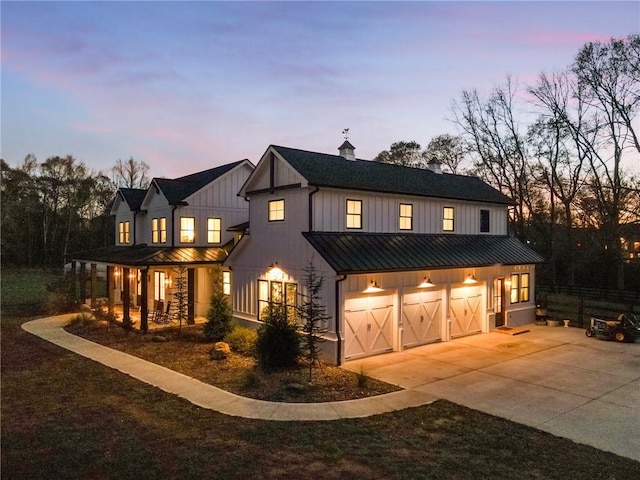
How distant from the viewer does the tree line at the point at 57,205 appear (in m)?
47.2

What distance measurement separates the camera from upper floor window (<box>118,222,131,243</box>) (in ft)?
84.4

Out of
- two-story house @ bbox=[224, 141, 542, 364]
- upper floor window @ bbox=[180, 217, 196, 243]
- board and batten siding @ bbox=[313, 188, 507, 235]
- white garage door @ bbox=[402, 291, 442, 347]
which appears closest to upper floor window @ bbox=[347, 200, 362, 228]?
two-story house @ bbox=[224, 141, 542, 364]

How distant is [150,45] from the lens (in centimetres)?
1438

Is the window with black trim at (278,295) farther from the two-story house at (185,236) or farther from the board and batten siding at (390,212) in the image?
the two-story house at (185,236)

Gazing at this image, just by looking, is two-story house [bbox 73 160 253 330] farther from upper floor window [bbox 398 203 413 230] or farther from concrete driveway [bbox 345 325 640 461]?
concrete driveway [bbox 345 325 640 461]

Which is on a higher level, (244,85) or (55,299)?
(244,85)

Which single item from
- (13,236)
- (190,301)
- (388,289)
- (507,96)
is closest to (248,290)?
(190,301)

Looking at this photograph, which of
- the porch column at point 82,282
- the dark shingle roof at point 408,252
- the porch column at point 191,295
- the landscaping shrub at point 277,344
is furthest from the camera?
the porch column at point 82,282

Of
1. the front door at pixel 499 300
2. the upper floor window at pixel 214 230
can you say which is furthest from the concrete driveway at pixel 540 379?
the upper floor window at pixel 214 230

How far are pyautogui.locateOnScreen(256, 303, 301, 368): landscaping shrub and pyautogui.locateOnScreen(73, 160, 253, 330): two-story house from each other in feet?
25.8

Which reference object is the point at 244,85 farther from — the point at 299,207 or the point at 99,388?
the point at 99,388

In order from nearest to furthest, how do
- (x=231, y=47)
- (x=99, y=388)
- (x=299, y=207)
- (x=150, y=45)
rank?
(x=99, y=388)
(x=150, y=45)
(x=299, y=207)
(x=231, y=47)

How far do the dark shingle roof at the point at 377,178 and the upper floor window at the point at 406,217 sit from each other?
64cm

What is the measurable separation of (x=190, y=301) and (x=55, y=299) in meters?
8.27
